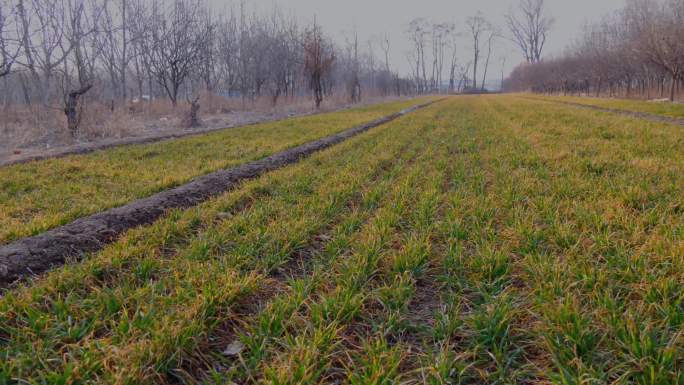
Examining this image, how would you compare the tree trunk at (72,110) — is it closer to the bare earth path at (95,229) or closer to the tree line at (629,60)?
the bare earth path at (95,229)

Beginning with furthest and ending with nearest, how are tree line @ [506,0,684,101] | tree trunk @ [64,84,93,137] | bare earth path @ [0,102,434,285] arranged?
tree line @ [506,0,684,101], tree trunk @ [64,84,93,137], bare earth path @ [0,102,434,285]

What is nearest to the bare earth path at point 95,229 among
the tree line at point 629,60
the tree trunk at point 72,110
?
the tree trunk at point 72,110

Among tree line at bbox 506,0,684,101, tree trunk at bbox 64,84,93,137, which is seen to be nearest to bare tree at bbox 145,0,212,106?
tree trunk at bbox 64,84,93,137

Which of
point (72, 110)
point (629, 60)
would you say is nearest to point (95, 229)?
point (72, 110)

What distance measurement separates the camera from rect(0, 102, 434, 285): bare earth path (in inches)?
101

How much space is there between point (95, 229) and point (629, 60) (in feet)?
134

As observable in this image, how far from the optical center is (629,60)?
3105 cm

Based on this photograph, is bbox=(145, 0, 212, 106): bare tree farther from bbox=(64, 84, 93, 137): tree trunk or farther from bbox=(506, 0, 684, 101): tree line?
bbox=(506, 0, 684, 101): tree line

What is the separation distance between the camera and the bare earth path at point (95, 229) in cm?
257

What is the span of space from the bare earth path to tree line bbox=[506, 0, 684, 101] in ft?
98.3

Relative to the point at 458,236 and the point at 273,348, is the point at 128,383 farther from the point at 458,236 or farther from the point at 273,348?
the point at 458,236

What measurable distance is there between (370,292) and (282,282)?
0.64 metres

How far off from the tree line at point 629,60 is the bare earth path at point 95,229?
98.3 ft

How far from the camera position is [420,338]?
6.13 ft
